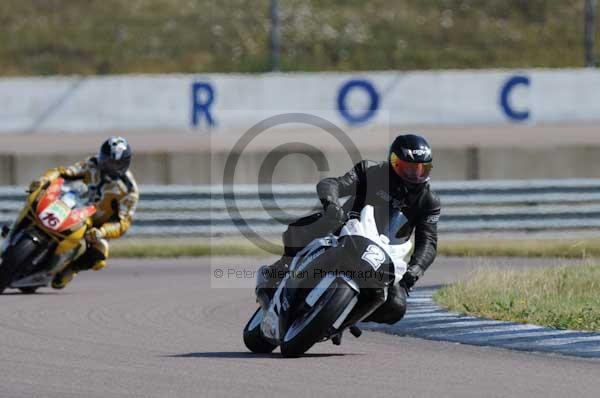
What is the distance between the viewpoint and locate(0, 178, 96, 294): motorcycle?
12.4 m

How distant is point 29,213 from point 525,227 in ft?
25.4

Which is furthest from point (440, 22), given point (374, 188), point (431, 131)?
point (374, 188)

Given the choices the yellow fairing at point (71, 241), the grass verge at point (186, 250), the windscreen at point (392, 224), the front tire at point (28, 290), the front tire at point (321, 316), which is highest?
the windscreen at point (392, 224)

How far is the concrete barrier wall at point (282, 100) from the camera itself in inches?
1075

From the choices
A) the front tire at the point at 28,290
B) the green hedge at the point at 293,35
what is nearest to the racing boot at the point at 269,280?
the front tire at the point at 28,290

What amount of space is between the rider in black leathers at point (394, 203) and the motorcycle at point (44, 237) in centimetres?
409

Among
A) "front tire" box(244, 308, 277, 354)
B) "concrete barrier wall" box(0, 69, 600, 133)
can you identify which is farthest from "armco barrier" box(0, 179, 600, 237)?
"front tire" box(244, 308, 277, 354)

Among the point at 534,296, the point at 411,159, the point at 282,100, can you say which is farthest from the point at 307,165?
the point at 411,159

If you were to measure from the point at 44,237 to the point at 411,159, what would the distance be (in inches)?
192

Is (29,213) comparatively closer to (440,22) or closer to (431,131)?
(431,131)

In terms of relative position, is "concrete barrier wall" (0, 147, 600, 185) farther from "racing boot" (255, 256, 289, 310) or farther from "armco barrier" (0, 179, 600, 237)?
"racing boot" (255, 256, 289, 310)

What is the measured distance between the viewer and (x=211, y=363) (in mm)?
8375

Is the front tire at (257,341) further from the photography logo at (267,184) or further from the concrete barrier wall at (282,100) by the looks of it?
the concrete barrier wall at (282,100)

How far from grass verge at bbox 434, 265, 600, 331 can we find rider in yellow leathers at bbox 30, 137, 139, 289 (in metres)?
3.19
